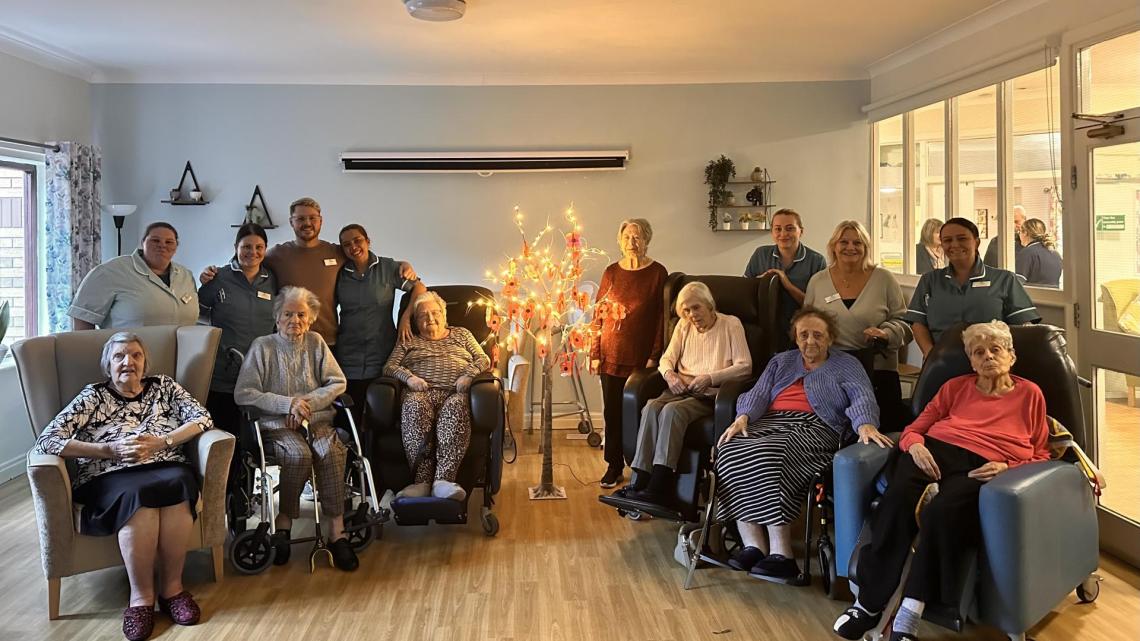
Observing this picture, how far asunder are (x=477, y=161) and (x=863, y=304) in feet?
9.62

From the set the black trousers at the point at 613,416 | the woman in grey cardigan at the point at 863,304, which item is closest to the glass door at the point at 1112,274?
the woman in grey cardigan at the point at 863,304

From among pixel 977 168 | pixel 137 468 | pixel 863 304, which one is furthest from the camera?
pixel 977 168

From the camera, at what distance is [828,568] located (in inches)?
130

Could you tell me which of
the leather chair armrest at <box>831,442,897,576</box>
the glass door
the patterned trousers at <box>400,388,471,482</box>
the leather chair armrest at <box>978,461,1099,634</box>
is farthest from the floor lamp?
the glass door

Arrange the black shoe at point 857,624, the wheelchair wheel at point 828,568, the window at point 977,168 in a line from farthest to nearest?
1. the window at point 977,168
2. the wheelchair wheel at point 828,568
3. the black shoe at point 857,624

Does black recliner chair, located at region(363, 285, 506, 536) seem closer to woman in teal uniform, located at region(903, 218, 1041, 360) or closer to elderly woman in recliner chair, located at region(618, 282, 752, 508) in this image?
elderly woman in recliner chair, located at region(618, 282, 752, 508)

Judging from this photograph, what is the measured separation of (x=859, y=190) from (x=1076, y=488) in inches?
136

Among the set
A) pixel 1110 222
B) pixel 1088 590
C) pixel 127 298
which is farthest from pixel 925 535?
pixel 127 298

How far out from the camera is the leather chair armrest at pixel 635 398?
4051mm

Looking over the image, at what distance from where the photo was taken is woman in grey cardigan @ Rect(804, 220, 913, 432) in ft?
12.8

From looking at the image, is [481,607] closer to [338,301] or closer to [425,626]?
[425,626]

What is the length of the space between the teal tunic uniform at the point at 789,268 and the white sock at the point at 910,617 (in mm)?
1791

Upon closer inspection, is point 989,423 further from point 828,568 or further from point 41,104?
point 41,104

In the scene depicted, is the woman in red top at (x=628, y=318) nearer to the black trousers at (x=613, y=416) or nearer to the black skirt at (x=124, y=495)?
the black trousers at (x=613, y=416)
